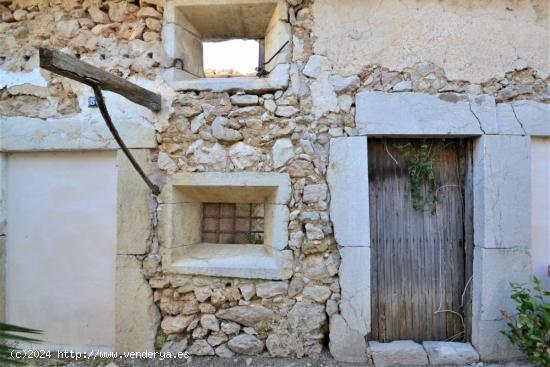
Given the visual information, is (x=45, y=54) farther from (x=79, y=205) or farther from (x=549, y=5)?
(x=549, y=5)

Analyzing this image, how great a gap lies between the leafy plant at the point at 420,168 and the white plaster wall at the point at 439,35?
61 centimetres

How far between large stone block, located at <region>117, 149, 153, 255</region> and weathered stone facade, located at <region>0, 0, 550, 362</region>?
12 millimetres

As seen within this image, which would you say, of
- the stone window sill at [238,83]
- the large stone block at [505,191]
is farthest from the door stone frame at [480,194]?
the stone window sill at [238,83]

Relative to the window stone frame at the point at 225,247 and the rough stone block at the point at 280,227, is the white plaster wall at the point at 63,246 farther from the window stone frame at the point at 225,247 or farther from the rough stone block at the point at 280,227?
Result: the rough stone block at the point at 280,227

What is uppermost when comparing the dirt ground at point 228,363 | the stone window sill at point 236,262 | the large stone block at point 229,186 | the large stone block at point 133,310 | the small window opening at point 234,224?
the large stone block at point 229,186

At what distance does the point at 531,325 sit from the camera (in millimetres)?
2090

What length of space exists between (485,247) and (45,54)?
3.19m

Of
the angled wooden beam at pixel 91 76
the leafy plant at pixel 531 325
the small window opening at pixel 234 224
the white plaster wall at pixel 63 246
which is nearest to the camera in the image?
the angled wooden beam at pixel 91 76

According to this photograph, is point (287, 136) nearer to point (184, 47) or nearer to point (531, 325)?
point (184, 47)

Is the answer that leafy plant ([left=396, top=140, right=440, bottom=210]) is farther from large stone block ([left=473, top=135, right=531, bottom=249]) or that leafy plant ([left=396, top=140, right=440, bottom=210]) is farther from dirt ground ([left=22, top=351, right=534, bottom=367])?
dirt ground ([left=22, top=351, right=534, bottom=367])

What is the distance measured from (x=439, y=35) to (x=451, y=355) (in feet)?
8.31

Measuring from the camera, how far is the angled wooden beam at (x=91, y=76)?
5.41ft

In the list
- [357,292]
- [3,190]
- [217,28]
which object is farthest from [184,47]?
[357,292]

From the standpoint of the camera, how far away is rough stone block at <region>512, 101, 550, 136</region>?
2.41 metres
